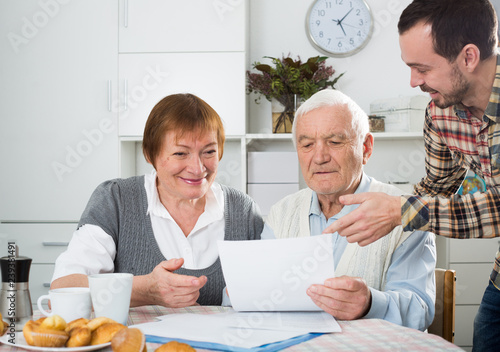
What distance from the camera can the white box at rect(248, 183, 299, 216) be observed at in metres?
2.94

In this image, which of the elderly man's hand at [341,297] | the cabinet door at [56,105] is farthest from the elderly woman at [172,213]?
the cabinet door at [56,105]

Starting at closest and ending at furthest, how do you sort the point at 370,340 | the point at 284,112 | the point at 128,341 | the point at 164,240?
the point at 128,341, the point at 370,340, the point at 164,240, the point at 284,112

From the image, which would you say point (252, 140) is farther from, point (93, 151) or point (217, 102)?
point (93, 151)

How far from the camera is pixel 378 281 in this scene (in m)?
1.44

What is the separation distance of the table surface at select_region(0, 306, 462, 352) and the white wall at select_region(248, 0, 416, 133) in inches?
90.6

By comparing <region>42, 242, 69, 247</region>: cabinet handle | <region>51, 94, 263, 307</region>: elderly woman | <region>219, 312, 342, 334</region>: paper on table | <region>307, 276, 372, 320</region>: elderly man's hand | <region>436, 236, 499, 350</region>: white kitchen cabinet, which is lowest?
<region>436, 236, 499, 350</region>: white kitchen cabinet

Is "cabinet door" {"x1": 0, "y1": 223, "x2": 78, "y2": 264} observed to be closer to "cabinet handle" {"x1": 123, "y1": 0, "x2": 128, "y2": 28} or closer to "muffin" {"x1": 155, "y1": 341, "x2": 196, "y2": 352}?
"cabinet handle" {"x1": 123, "y1": 0, "x2": 128, "y2": 28}

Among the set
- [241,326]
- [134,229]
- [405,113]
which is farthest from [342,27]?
[241,326]

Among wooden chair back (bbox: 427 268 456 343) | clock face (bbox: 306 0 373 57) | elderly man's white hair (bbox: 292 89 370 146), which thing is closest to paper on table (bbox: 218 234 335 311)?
wooden chair back (bbox: 427 268 456 343)

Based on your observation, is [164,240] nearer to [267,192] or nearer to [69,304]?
[69,304]

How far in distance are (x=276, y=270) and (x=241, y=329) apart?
0.48 ft

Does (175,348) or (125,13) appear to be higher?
(125,13)

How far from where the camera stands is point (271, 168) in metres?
2.96

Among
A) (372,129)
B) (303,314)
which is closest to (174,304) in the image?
(303,314)
